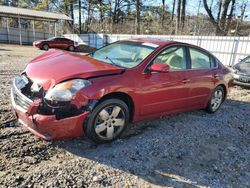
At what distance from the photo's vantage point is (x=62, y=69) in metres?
3.66

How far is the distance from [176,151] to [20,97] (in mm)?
2385

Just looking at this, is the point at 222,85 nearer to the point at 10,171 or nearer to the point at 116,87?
the point at 116,87

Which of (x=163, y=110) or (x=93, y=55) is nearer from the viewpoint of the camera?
(x=163, y=110)

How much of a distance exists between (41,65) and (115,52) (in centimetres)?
139

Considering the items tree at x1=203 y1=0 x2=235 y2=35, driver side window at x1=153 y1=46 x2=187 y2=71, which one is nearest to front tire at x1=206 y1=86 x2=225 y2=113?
driver side window at x1=153 y1=46 x2=187 y2=71

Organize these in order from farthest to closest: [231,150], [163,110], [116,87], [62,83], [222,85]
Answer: [222,85] < [163,110] < [231,150] < [116,87] < [62,83]

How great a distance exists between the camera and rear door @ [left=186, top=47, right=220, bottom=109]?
16.5 feet

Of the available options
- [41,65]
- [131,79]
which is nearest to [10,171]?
[41,65]

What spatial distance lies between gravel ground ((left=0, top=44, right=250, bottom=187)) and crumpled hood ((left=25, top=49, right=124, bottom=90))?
92 cm

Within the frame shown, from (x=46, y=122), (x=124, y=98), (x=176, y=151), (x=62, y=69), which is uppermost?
Result: (x=62, y=69)

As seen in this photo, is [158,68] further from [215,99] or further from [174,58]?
[215,99]

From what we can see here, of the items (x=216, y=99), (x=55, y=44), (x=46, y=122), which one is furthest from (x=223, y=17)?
(x=46, y=122)

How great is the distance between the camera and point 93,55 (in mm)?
4887

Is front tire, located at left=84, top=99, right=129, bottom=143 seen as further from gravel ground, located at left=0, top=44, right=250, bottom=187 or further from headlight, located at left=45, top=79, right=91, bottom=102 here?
headlight, located at left=45, top=79, right=91, bottom=102
